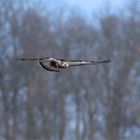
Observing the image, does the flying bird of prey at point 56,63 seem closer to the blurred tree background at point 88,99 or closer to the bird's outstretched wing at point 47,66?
the bird's outstretched wing at point 47,66

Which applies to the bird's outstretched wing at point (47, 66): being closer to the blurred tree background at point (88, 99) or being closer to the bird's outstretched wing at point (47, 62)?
the bird's outstretched wing at point (47, 62)


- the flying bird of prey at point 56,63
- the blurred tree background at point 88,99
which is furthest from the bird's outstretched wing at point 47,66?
the blurred tree background at point 88,99

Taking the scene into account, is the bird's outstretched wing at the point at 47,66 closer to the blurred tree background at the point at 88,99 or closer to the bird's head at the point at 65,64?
the bird's head at the point at 65,64

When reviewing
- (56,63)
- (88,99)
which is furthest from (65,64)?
(88,99)

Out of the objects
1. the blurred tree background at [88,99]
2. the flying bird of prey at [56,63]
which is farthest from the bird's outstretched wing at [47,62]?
the blurred tree background at [88,99]

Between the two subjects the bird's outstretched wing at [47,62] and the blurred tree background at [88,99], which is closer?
the bird's outstretched wing at [47,62]

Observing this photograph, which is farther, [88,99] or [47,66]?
[88,99]

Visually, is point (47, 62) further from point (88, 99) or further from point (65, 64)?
point (88, 99)

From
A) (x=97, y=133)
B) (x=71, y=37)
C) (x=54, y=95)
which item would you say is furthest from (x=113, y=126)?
(x=71, y=37)

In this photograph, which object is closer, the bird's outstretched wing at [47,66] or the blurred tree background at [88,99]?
the bird's outstretched wing at [47,66]

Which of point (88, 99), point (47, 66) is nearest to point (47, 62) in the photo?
point (47, 66)

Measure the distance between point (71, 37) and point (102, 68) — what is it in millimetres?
8988

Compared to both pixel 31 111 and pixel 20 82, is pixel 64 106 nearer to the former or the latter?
pixel 31 111

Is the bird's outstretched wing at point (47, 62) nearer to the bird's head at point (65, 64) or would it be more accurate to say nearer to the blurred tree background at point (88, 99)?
the bird's head at point (65, 64)
